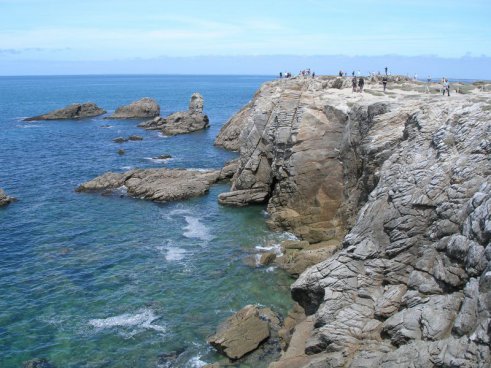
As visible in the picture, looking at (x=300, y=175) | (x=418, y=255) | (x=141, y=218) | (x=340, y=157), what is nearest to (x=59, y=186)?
(x=141, y=218)

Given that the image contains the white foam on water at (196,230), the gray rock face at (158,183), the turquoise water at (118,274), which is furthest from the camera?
the gray rock face at (158,183)

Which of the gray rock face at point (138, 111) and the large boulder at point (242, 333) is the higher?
the gray rock face at point (138, 111)

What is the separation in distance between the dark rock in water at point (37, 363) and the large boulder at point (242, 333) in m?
9.27

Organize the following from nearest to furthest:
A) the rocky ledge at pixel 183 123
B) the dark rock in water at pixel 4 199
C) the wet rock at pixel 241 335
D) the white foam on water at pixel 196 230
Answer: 1. the wet rock at pixel 241 335
2. the white foam on water at pixel 196 230
3. the dark rock in water at pixel 4 199
4. the rocky ledge at pixel 183 123

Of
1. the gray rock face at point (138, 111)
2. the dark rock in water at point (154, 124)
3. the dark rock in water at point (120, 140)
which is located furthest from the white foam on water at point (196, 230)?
the gray rock face at point (138, 111)

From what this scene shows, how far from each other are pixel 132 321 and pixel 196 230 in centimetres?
1686

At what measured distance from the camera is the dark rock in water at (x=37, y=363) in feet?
90.3

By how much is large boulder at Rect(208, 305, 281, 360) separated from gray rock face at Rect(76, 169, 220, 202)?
2899 centimetres

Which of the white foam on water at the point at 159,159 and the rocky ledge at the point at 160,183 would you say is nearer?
the rocky ledge at the point at 160,183

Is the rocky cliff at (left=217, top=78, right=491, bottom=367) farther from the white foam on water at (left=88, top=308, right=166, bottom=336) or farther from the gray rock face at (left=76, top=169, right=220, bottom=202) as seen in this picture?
the gray rock face at (left=76, top=169, right=220, bottom=202)

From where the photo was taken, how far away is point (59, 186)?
6309cm

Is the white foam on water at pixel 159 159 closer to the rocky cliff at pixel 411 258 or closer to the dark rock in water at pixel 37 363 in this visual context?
the rocky cliff at pixel 411 258

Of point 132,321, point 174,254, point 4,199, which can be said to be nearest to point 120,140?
point 4,199

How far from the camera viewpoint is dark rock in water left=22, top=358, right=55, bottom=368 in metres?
27.5
